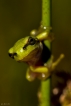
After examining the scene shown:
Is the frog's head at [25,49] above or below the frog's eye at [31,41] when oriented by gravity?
below

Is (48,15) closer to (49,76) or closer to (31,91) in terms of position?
(49,76)

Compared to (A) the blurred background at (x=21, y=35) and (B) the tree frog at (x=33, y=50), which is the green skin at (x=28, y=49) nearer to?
(B) the tree frog at (x=33, y=50)

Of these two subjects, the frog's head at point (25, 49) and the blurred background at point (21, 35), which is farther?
the blurred background at point (21, 35)

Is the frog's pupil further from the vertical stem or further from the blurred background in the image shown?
the blurred background

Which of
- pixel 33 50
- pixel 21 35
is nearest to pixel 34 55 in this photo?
pixel 33 50

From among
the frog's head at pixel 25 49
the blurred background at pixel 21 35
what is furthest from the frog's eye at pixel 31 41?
the blurred background at pixel 21 35

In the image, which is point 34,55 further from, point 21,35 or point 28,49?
point 21,35
